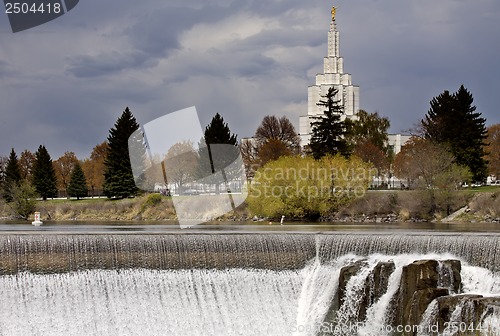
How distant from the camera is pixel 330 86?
125 metres

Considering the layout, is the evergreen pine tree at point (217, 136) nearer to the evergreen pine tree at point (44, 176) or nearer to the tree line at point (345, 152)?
the tree line at point (345, 152)

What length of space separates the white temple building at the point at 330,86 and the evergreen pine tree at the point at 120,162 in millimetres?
50297

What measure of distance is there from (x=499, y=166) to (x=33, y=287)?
6024 cm

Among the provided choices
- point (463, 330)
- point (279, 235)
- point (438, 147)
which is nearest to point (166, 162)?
point (438, 147)

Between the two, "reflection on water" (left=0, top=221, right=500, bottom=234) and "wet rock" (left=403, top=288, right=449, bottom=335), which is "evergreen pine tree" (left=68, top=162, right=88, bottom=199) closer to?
"reflection on water" (left=0, top=221, right=500, bottom=234)

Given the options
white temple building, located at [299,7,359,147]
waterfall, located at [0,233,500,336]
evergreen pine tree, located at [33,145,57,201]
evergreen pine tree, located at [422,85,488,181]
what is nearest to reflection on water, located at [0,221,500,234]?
waterfall, located at [0,233,500,336]

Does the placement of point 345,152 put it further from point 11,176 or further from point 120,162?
point 11,176

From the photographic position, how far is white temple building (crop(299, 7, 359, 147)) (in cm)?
12382

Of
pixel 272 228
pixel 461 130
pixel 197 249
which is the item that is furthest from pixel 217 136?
pixel 197 249

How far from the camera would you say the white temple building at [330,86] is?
12382 cm

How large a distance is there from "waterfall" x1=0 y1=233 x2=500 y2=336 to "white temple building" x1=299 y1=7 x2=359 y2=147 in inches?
3746

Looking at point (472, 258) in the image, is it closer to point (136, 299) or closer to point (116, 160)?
point (136, 299)

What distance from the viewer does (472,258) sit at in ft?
88.4

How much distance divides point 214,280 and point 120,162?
159 feet
